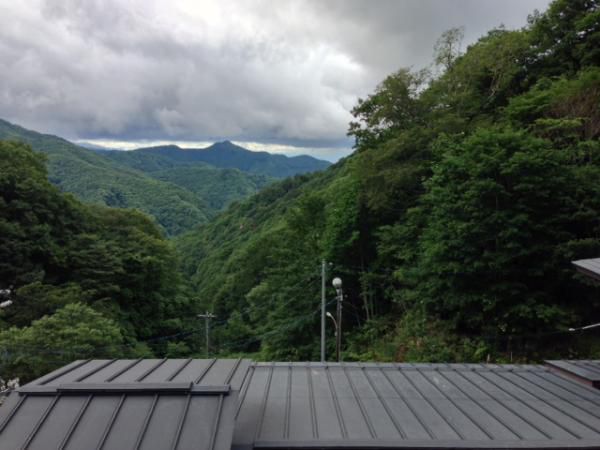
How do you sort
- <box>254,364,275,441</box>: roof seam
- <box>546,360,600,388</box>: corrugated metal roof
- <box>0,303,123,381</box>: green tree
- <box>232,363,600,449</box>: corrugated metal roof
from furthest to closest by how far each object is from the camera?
1. <box>0,303,123,381</box>: green tree
2. <box>546,360,600,388</box>: corrugated metal roof
3. <box>254,364,275,441</box>: roof seam
4. <box>232,363,600,449</box>: corrugated metal roof

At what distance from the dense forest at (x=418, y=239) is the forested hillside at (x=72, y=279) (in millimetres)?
101

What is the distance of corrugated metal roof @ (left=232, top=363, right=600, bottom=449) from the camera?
4.32 meters

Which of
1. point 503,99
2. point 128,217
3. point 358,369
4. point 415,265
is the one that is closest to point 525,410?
point 358,369

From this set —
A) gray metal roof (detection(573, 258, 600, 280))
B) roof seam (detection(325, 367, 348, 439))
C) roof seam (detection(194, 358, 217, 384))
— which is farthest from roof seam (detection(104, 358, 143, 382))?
gray metal roof (detection(573, 258, 600, 280))

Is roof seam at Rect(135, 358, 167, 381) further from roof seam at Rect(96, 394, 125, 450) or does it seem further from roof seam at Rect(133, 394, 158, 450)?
roof seam at Rect(133, 394, 158, 450)

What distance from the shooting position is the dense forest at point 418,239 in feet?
38.9

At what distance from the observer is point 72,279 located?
25.5 metres

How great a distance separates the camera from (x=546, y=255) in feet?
38.9

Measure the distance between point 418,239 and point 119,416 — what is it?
14.1 m

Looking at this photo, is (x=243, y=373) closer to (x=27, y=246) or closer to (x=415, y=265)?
(x=415, y=265)

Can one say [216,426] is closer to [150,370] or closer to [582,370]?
[150,370]

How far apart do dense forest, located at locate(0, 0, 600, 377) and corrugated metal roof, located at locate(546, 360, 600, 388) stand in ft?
16.5

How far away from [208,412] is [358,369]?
3581 mm

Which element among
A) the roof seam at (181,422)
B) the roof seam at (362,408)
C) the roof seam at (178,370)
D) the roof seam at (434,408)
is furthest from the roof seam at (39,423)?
the roof seam at (434,408)
